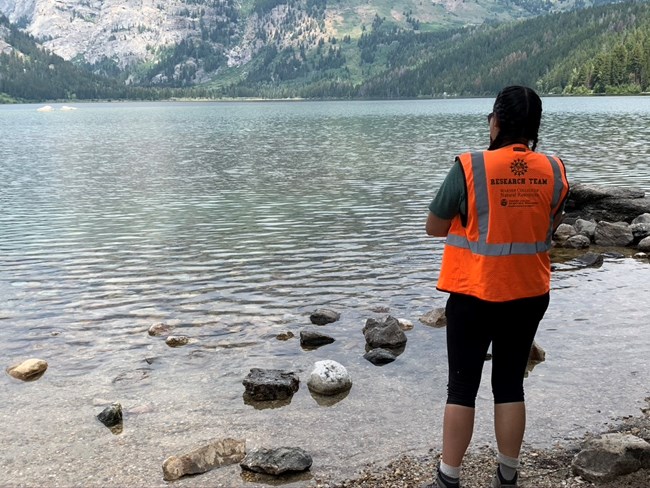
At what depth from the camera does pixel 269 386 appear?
10.7 metres

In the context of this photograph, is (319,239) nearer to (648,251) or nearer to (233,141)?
(648,251)

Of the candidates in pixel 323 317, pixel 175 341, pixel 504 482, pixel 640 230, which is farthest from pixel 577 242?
pixel 504 482

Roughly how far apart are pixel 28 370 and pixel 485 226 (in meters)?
10.0

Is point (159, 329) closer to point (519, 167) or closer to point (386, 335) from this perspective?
point (386, 335)

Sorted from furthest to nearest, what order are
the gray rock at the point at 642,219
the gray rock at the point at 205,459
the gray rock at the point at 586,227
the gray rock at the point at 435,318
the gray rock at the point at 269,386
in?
1. the gray rock at the point at 642,219
2. the gray rock at the point at 586,227
3. the gray rock at the point at 435,318
4. the gray rock at the point at 269,386
5. the gray rock at the point at 205,459

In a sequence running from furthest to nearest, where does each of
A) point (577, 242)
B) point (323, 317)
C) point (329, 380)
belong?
point (577, 242) < point (323, 317) < point (329, 380)

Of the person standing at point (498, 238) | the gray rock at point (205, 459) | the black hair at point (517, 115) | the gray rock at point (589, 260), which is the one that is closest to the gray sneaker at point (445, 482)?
the person standing at point (498, 238)

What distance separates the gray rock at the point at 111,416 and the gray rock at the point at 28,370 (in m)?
2.78

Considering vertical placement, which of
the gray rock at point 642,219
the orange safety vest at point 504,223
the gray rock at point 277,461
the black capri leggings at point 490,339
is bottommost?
the gray rock at point 277,461

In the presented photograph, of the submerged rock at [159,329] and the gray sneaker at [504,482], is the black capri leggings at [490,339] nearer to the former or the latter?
the gray sneaker at [504,482]

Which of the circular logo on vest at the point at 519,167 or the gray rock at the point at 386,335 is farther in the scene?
the gray rock at the point at 386,335

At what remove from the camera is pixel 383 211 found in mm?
30719

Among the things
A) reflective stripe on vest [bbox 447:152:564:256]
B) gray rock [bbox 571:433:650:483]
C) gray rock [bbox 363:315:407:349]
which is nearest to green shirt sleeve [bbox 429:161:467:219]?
reflective stripe on vest [bbox 447:152:564:256]

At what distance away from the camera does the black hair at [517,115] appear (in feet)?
19.2
